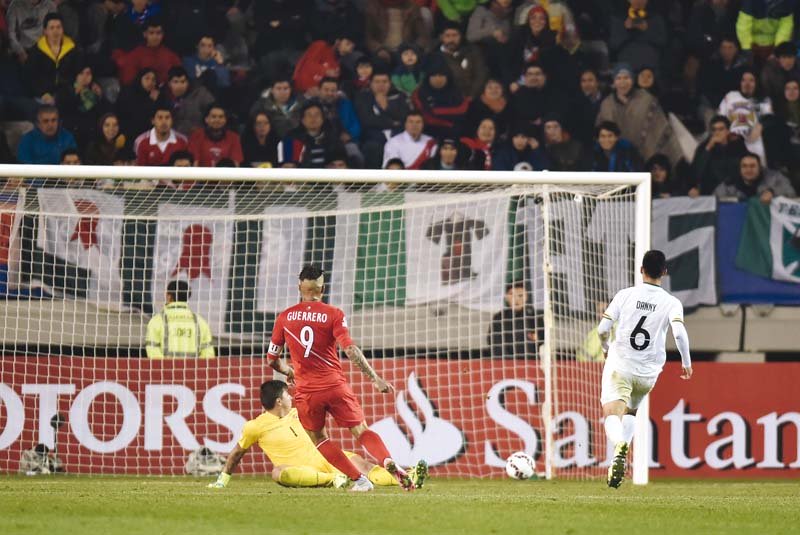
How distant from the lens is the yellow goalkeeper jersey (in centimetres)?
1220

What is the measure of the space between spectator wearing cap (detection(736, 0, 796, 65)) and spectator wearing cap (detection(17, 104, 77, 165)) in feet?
27.4

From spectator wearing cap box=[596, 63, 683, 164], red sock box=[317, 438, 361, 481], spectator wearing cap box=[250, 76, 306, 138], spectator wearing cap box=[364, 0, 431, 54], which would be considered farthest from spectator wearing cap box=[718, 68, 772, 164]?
red sock box=[317, 438, 361, 481]

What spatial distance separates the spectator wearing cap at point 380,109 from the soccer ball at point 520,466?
4.90 meters

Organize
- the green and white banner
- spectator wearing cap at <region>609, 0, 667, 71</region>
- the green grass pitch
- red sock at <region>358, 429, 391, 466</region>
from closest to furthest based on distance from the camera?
the green grass pitch < red sock at <region>358, 429, 391, 466</region> < the green and white banner < spectator wearing cap at <region>609, 0, 667, 71</region>

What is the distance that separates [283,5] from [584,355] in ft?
20.5

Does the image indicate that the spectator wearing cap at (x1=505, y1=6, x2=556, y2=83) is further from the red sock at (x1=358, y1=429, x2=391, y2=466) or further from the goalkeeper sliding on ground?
the red sock at (x1=358, y1=429, x2=391, y2=466)

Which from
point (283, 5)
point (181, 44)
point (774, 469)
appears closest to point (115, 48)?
point (181, 44)

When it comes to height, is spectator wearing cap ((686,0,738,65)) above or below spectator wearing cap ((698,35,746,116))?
above

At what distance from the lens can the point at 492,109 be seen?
1678 centimetres

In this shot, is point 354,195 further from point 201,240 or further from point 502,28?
point 502,28

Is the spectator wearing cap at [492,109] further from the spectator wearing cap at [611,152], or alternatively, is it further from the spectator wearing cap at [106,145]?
the spectator wearing cap at [106,145]

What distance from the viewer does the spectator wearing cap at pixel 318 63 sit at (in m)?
17.2

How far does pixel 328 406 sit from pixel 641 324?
250cm

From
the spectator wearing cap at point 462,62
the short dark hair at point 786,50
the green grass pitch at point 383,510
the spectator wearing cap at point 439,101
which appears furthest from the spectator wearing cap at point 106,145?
the short dark hair at point 786,50
